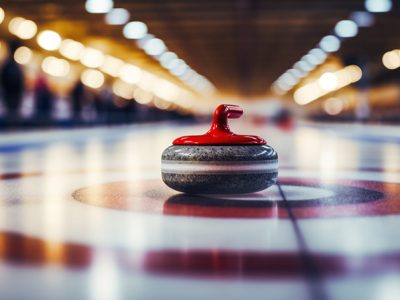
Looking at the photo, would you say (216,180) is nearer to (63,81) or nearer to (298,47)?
(298,47)

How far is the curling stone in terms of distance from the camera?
280cm

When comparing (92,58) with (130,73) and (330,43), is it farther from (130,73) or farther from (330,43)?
(330,43)

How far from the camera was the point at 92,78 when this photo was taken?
3916 cm

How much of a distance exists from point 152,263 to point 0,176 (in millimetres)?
3229

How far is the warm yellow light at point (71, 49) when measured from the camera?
28102 millimetres

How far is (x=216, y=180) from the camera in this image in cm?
282

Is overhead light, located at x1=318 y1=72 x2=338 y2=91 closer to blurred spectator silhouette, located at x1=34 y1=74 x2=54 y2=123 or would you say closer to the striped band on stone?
blurred spectator silhouette, located at x1=34 y1=74 x2=54 y2=123

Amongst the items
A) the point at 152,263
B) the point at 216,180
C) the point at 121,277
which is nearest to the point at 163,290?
the point at 121,277

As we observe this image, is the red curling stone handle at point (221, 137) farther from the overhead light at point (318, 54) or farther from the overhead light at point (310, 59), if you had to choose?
the overhead light at point (310, 59)

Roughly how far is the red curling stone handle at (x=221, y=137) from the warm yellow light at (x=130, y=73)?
123ft

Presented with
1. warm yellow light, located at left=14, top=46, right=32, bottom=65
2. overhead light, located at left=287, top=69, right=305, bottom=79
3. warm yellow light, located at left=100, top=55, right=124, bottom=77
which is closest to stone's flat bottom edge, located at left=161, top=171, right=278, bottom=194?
warm yellow light, located at left=14, top=46, right=32, bottom=65

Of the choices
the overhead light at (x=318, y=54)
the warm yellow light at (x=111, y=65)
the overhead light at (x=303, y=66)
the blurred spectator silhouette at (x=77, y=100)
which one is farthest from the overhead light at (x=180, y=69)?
the blurred spectator silhouette at (x=77, y=100)

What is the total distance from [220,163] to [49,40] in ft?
81.6

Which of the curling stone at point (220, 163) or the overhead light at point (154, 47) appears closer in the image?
the curling stone at point (220, 163)
